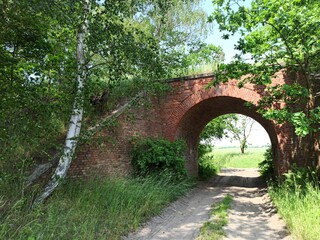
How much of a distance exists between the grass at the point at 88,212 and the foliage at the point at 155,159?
4.87ft

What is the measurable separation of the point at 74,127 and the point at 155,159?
397 centimetres

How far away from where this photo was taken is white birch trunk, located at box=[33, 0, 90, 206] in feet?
18.4

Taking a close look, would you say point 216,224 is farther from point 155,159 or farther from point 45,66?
point 45,66

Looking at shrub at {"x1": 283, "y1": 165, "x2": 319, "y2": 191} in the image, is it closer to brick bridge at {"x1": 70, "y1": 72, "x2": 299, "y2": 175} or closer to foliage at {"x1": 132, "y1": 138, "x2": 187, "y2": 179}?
brick bridge at {"x1": 70, "y1": 72, "x2": 299, "y2": 175}

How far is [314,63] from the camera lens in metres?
7.74

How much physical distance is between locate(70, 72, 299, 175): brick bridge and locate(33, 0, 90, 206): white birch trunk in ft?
4.67

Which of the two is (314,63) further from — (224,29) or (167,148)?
(167,148)

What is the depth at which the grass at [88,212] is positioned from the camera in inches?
167

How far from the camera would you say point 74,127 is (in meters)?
5.98

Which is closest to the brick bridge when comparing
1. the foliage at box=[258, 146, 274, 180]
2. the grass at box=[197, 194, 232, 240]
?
the foliage at box=[258, 146, 274, 180]

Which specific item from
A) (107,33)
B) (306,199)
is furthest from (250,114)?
(107,33)

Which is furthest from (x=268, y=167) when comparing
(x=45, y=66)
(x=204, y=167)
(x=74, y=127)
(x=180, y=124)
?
(x=45, y=66)

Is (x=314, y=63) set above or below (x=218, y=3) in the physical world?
below

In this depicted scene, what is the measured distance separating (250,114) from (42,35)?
426 inches
